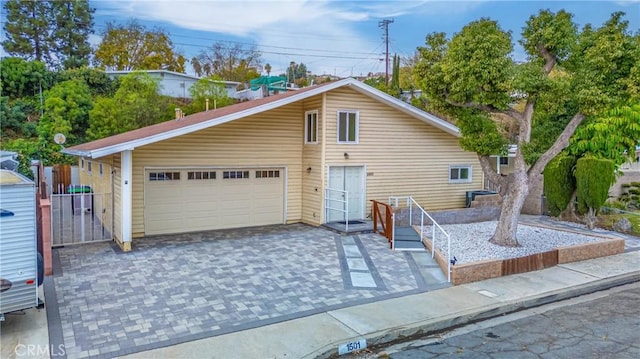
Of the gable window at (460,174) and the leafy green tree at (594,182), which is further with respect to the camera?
the gable window at (460,174)

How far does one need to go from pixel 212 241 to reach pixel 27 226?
5.75 m

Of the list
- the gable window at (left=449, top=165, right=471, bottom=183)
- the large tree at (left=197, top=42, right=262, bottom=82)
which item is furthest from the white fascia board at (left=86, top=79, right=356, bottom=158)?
the large tree at (left=197, top=42, right=262, bottom=82)

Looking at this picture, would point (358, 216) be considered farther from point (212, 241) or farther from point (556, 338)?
point (556, 338)

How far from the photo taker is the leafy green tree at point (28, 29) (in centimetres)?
3550

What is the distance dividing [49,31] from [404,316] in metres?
41.4

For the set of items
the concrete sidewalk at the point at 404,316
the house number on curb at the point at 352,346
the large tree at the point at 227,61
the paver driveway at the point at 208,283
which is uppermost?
the large tree at the point at 227,61

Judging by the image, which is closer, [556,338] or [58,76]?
[556,338]

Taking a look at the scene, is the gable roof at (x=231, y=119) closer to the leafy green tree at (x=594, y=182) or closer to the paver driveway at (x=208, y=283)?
the paver driveway at (x=208, y=283)

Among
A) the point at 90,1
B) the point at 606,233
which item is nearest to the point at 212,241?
the point at 606,233

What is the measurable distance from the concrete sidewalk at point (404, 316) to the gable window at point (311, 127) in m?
6.99

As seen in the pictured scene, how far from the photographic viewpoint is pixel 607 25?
30.1 feet

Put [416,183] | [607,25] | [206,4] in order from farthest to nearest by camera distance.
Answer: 1. [206,4]
2. [416,183]
3. [607,25]

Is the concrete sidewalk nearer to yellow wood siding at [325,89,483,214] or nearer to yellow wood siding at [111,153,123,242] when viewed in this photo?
yellow wood siding at [111,153,123,242]

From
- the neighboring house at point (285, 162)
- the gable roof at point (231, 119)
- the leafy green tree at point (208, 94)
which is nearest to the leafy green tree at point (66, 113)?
the leafy green tree at point (208, 94)
